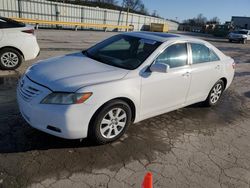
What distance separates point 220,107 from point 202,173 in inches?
117

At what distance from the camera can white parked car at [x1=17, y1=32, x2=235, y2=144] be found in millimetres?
3303

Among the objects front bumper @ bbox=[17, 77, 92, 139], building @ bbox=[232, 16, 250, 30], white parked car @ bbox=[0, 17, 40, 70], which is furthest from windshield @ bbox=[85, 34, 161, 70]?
building @ bbox=[232, 16, 250, 30]

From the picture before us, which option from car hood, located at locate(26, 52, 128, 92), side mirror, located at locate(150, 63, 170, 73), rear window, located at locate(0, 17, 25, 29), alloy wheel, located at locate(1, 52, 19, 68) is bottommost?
alloy wheel, located at locate(1, 52, 19, 68)

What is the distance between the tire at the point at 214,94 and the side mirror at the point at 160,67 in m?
2.07

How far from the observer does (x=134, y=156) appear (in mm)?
3584

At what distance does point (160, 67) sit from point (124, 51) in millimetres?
938

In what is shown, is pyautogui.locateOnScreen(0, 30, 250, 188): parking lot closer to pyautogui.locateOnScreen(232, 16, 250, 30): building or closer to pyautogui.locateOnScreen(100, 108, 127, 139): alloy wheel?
pyautogui.locateOnScreen(100, 108, 127, 139): alloy wheel

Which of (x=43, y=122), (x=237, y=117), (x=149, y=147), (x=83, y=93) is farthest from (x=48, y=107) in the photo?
(x=237, y=117)

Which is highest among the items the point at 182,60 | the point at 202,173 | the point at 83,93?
the point at 182,60

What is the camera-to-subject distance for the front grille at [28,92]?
3383 mm

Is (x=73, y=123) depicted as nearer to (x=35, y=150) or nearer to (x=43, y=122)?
(x=43, y=122)

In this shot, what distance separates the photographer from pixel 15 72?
7.04 m

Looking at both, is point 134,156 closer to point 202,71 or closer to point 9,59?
point 202,71

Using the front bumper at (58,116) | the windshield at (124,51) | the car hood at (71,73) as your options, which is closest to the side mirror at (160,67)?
the windshield at (124,51)
